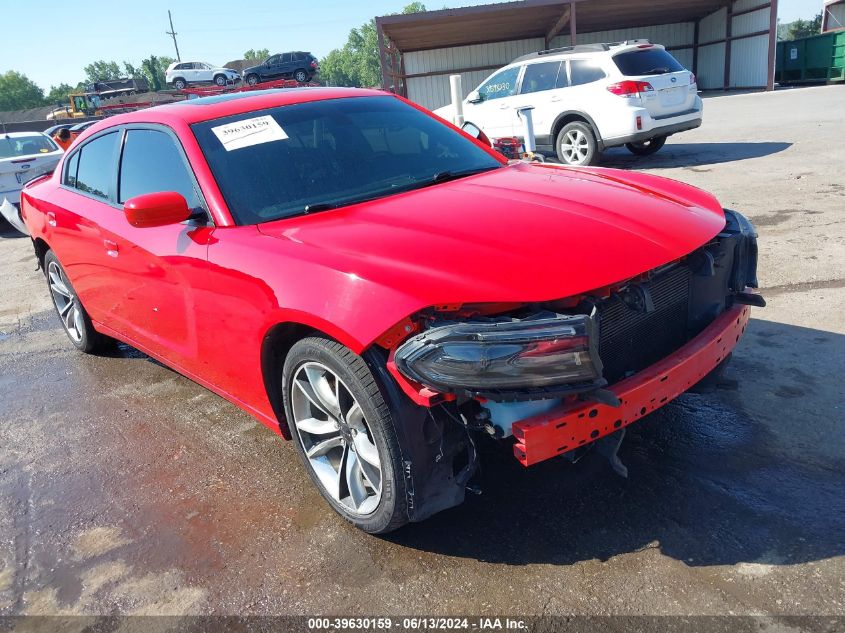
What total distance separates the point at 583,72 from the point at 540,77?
84cm

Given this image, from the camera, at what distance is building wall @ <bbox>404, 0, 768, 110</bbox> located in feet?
92.3

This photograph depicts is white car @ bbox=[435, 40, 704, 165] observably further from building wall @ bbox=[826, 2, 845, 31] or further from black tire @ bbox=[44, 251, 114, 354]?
building wall @ bbox=[826, 2, 845, 31]

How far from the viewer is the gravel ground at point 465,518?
7.66 feet

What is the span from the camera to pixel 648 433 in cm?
320

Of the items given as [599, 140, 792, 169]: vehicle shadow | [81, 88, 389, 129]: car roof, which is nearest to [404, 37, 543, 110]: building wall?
[599, 140, 792, 169]: vehicle shadow

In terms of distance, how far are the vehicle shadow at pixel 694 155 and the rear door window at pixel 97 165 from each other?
8.95m

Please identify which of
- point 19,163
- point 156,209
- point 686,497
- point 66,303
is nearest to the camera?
point 686,497

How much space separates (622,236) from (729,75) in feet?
106

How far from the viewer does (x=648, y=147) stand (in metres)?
12.2

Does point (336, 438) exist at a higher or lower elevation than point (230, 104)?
lower

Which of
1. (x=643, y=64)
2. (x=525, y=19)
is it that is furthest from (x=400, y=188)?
(x=525, y=19)

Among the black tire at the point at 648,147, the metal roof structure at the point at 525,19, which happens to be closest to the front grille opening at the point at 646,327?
the black tire at the point at 648,147

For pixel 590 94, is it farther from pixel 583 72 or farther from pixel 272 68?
pixel 272 68

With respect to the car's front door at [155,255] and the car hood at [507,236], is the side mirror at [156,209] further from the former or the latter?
the car hood at [507,236]
